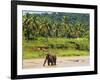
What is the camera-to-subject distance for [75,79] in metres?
2.12

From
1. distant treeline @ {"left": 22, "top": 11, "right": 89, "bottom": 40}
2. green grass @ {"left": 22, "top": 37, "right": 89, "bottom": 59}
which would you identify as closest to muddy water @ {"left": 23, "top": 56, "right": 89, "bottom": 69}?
green grass @ {"left": 22, "top": 37, "right": 89, "bottom": 59}

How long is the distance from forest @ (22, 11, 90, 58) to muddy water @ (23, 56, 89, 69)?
0.04 m

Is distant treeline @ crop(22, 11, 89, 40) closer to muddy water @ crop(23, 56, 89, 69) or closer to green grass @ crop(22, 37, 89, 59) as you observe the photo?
green grass @ crop(22, 37, 89, 59)

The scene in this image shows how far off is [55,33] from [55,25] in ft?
0.24

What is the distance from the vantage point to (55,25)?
6.71 feet

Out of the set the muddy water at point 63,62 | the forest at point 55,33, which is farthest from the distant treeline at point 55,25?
the muddy water at point 63,62

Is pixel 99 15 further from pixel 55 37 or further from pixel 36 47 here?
pixel 36 47

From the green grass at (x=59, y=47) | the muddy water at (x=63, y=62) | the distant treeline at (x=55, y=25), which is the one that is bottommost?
the muddy water at (x=63, y=62)

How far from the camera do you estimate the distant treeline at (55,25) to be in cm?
196

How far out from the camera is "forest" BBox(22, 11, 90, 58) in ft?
6.43

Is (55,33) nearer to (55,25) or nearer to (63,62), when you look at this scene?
(55,25)

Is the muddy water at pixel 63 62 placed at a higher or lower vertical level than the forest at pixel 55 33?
lower

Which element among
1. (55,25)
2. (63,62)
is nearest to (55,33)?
(55,25)

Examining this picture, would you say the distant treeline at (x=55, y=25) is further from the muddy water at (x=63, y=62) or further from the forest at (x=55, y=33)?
the muddy water at (x=63, y=62)
